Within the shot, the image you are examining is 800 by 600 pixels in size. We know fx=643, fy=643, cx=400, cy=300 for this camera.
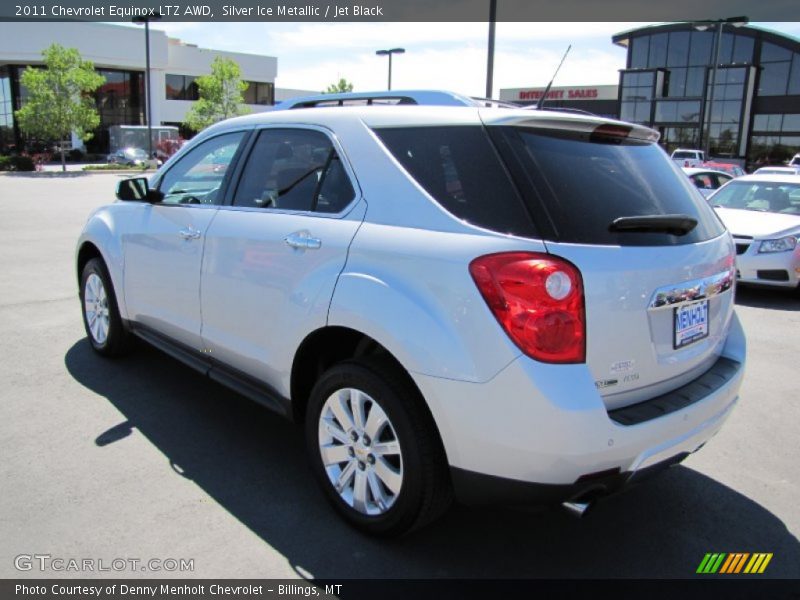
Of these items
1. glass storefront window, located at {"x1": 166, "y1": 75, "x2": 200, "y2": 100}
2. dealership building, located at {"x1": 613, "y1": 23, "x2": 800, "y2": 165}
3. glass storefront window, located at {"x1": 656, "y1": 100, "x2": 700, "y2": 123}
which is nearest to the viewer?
dealership building, located at {"x1": 613, "y1": 23, "x2": 800, "y2": 165}

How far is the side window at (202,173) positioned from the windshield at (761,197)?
8.19 metres

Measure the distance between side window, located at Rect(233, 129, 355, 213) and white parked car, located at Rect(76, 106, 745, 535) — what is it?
12 millimetres

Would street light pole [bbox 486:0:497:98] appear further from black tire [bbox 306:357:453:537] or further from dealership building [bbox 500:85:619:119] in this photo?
dealership building [bbox 500:85:619:119]

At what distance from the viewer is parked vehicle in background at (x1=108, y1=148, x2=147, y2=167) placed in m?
42.9

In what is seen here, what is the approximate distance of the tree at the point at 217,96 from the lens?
1869 inches

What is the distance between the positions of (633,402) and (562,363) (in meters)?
0.42

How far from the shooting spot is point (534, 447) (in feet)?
7.54

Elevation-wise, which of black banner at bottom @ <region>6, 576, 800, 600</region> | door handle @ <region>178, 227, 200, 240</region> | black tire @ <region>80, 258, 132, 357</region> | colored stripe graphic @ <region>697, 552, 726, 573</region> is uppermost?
door handle @ <region>178, 227, 200, 240</region>

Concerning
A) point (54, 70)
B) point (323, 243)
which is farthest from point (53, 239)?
point (54, 70)

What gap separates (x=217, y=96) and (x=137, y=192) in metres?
47.0

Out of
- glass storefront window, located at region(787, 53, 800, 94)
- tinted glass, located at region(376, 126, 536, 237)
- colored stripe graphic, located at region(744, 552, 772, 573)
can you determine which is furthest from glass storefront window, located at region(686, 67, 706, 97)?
tinted glass, located at region(376, 126, 536, 237)

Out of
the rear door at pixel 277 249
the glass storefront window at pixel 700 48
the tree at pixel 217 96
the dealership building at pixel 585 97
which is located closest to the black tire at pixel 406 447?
the rear door at pixel 277 249

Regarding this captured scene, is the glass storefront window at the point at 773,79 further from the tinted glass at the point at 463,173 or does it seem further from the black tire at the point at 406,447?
the black tire at the point at 406,447

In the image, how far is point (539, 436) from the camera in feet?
7.49
